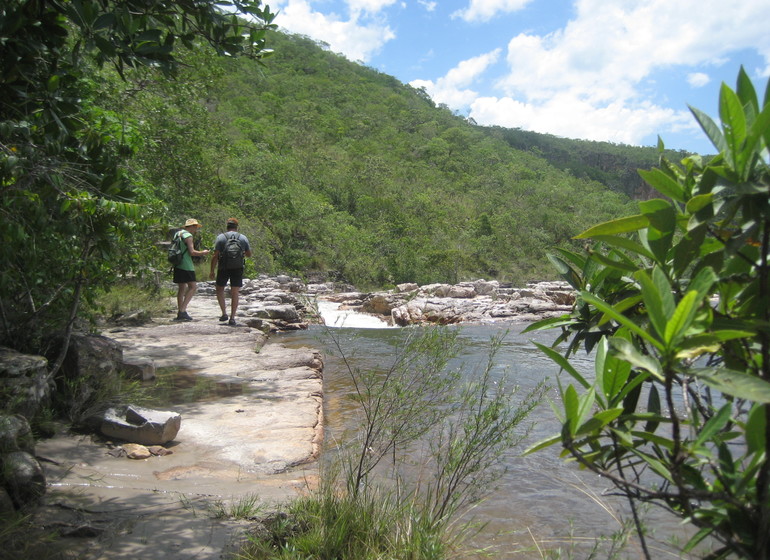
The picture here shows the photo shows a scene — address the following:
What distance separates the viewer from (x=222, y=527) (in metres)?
2.76

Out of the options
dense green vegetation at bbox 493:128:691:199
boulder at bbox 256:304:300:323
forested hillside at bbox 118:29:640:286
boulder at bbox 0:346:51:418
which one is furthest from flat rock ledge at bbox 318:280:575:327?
dense green vegetation at bbox 493:128:691:199

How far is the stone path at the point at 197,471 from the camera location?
2598 millimetres

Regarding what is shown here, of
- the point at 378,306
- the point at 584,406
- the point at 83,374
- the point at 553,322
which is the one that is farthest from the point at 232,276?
the point at 378,306

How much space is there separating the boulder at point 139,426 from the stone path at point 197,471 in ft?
0.37

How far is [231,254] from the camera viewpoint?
8.46m

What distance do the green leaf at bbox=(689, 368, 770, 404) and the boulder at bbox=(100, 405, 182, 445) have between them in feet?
12.2

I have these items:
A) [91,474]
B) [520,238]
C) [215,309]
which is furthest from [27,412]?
[520,238]

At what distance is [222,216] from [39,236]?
17805 mm

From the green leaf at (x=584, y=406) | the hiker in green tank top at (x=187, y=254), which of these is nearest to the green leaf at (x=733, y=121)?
the green leaf at (x=584, y=406)

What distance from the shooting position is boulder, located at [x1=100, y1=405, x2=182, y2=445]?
13.0 ft

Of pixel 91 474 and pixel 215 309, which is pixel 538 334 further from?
pixel 91 474

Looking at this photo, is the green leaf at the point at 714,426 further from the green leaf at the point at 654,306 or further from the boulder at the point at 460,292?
the boulder at the point at 460,292

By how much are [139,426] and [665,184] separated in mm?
3716

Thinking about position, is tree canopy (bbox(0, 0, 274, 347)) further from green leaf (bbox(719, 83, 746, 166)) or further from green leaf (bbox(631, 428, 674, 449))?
green leaf (bbox(631, 428, 674, 449))
